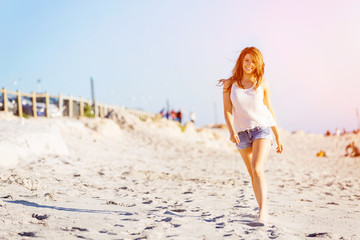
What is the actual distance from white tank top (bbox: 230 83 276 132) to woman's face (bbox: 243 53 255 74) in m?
0.18

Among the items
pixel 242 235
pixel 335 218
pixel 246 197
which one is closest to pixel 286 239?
pixel 242 235

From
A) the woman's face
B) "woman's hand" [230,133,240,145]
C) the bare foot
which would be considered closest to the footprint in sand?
"woman's hand" [230,133,240,145]

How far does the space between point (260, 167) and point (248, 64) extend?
3.52ft

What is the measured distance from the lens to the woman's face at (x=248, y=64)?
12.4 ft

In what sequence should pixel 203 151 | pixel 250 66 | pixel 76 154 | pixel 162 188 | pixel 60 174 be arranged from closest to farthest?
pixel 250 66, pixel 162 188, pixel 60 174, pixel 76 154, pixel 203 151

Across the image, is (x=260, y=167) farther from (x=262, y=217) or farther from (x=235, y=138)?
(x=262, y=217)

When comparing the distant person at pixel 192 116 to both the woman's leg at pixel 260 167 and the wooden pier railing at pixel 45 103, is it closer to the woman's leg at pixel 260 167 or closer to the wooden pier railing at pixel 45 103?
the wooden pier railing at pixel 45 103

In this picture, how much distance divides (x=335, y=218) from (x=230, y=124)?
1890 millimetres

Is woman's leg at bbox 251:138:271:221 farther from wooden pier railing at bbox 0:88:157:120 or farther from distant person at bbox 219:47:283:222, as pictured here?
wooden pier railing at bbox 0:88:157:120

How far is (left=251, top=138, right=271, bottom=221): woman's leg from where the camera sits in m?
3.69

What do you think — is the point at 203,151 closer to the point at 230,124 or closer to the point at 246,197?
the point at 246,197

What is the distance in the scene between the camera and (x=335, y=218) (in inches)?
175

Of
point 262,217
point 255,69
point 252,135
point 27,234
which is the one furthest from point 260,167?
point 27,234

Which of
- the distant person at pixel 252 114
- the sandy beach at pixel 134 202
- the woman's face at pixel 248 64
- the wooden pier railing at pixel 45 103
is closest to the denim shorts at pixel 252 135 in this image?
the distant person at pixel 252 114
